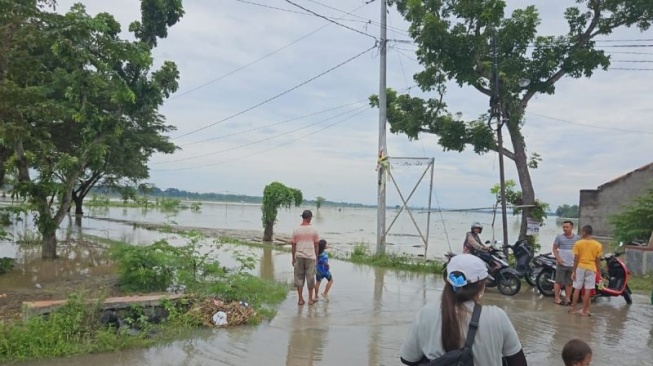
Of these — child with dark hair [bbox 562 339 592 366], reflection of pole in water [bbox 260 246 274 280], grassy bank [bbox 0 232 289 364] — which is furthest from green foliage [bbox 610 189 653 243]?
child with dark hair [bbox 562 339 592 366]

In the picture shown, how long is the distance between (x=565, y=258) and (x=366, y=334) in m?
→ 4.69

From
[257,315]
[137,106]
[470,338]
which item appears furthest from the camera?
[137,106]

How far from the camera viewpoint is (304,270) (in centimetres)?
877

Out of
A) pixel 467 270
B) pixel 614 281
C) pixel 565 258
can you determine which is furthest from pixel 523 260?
pixel 467 270

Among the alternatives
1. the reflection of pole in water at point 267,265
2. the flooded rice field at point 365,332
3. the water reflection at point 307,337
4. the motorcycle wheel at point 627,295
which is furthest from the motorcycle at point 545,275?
the reflection of pole in water at point 267,265

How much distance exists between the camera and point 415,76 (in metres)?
16.5

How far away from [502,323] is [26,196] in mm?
13138

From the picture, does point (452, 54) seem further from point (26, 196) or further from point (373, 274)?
point (26, 196)

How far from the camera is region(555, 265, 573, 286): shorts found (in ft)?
32.0

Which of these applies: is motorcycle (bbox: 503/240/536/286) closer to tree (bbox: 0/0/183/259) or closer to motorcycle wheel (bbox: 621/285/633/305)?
motorcycle wheel (bbox: 621/285/633/305)

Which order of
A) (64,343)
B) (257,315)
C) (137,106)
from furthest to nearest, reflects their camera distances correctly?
(137,106), (257,315), (64,343)

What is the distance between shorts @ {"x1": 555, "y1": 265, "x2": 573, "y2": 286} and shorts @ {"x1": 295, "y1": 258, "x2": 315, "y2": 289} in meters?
4.75

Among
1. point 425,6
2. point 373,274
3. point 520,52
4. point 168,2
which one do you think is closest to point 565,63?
point 520,52

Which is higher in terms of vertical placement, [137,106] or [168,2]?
[168,2]
